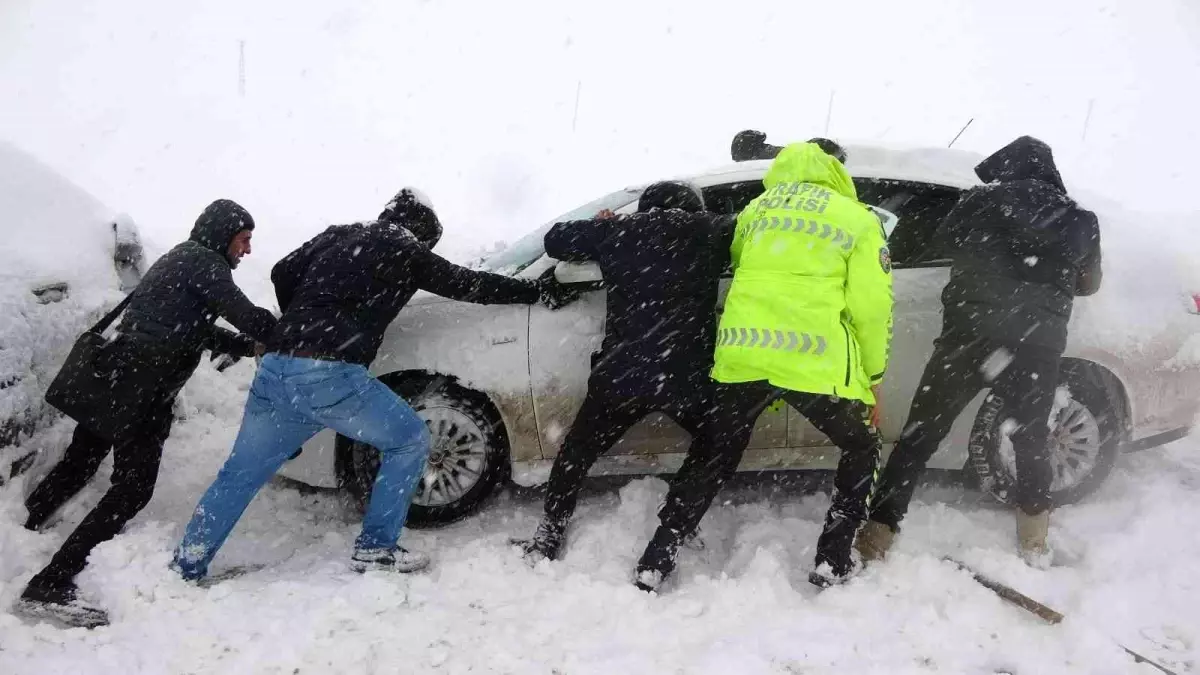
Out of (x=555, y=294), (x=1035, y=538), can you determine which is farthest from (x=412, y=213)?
(x=1035, y=538)

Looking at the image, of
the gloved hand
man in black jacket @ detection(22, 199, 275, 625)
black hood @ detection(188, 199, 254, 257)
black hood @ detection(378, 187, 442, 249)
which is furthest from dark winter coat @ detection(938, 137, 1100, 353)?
black hood @ detection(188, 199, 254, 257)

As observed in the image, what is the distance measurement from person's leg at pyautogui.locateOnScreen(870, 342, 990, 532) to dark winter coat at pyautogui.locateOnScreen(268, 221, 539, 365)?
195cm

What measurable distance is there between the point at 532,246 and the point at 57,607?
8.23 feet

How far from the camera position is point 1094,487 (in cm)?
421

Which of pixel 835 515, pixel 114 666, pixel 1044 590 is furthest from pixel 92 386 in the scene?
pixel 1044 590

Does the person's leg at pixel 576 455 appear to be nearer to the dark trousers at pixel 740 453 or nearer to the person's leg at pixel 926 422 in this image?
the dark trousers at pixel 740 453

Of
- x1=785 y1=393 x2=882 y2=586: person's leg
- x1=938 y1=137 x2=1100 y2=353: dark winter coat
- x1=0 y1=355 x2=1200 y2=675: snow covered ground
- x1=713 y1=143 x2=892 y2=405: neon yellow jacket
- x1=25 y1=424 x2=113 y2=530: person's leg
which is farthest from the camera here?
x1=25 y1=424 x2=113 y2=530: person's leg

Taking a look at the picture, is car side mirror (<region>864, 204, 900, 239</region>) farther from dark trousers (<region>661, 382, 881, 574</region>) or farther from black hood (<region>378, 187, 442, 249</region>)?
black hood (<region>378, 187, 442, 249</region>)

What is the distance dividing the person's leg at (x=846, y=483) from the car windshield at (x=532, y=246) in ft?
4.91

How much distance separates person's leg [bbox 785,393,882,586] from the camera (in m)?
3.37

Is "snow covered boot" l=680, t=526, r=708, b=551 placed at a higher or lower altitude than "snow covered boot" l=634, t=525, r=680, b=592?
lower

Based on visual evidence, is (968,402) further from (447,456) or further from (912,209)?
(447,456)

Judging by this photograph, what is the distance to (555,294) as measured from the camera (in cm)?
397

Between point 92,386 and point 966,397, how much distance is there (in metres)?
3.63
